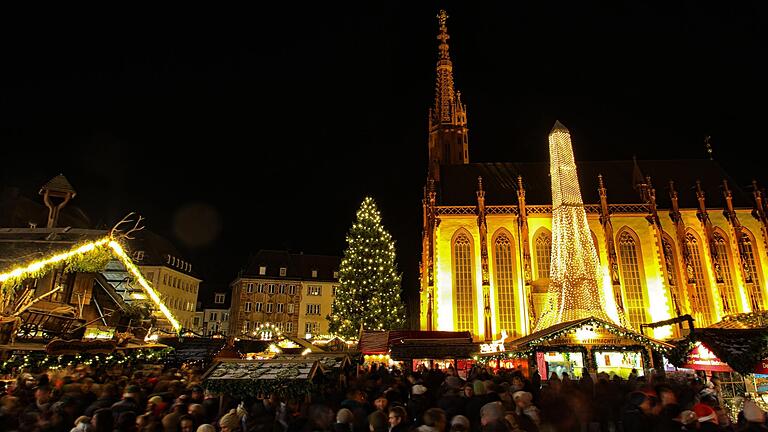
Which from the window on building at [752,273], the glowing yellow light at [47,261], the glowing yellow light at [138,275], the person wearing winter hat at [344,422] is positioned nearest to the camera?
the person wearing winter hat at [344,422]

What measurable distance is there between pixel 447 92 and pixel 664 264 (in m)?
26.8

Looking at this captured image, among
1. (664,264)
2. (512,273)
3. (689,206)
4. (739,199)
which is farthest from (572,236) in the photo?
(739,199)

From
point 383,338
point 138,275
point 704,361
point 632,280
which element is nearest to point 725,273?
point 632,280

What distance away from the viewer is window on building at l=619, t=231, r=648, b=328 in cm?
3412

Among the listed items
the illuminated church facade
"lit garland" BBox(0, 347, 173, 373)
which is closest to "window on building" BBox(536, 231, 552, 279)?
the illuminated church facade

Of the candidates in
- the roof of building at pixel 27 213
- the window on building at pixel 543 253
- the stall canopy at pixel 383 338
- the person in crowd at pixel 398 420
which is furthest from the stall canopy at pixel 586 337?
the roof of building at pixel 27 213

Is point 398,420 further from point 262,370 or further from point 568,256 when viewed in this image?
point 568,256

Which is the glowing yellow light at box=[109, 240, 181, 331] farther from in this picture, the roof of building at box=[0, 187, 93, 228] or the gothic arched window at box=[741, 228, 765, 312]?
the gothic arched window at box=[741, 228, 765, 312]

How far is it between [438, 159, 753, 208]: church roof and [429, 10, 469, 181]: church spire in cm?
416

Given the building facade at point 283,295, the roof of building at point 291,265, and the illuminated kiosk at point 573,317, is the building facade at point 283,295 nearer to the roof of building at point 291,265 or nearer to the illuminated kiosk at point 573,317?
the roof of building at point 291,265

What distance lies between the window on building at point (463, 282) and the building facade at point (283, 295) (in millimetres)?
29125

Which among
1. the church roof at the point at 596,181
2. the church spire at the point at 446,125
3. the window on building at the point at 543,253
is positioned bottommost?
the window on building at the point at 543,253

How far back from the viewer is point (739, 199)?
37.4m

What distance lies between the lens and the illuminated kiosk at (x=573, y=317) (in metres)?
17.7
